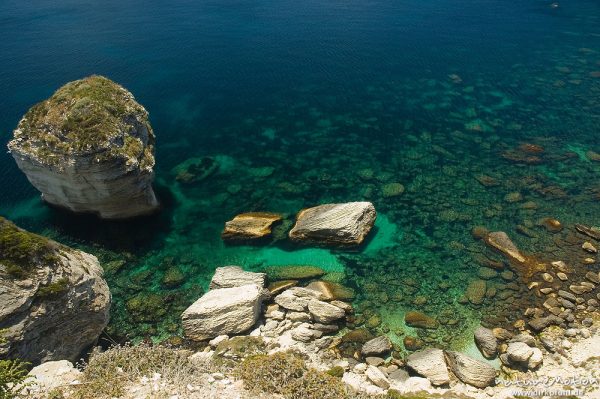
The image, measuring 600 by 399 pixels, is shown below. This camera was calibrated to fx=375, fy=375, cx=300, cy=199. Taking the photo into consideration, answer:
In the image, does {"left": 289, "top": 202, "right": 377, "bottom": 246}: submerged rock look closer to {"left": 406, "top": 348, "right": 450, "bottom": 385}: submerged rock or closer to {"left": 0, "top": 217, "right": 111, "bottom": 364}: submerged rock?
{"left": 406, "top": 348, "right": 450, "bottom": 385}: submerged rock

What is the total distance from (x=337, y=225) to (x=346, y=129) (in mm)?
19279

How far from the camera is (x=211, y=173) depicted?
39.2 meters

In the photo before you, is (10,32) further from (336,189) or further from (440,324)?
(440,324)

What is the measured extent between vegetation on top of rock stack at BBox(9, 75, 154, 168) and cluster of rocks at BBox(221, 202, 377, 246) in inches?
358

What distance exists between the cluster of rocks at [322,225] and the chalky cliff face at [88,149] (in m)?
8.85

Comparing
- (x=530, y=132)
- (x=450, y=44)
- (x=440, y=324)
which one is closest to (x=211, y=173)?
(x=440, y=324)

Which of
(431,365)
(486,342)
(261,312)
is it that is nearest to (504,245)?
(486,342)

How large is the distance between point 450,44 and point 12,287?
7412cm

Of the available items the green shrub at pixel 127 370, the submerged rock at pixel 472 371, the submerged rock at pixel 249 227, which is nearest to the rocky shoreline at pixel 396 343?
the submerged rock at pixel 472 371

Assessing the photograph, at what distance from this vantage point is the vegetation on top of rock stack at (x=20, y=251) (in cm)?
1770

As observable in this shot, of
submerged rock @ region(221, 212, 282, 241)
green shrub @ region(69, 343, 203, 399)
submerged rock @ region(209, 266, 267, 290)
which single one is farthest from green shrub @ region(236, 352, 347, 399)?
submerged rock @ region(221, 212, 282, 241)

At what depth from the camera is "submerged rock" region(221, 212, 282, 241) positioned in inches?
1239

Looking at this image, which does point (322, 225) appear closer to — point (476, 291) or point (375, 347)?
point (375, 347)

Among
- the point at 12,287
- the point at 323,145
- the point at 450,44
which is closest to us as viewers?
the point at 12,287
